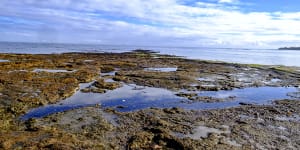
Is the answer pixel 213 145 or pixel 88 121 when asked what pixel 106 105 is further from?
pixel 213 145

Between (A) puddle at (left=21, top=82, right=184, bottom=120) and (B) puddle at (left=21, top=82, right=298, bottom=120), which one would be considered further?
(B) puddle at (left=21, top=82, right=298, bottom=120)

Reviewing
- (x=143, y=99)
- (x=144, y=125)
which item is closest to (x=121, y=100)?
(x=143, y=99)

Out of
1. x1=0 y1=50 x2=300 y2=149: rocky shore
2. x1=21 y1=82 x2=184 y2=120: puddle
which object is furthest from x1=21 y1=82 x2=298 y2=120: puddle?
x1=0 y1=50 x2=300 y2=149: rocky shore

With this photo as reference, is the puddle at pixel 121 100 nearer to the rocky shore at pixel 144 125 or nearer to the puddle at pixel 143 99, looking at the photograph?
the puddle at pixel 143 99

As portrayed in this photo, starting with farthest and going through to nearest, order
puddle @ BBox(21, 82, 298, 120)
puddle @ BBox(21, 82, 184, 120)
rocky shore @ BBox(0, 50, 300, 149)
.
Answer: puddle @ BBox(21, 82, 298, 120), puddle @ BBox(21, 82, 184, 120), rocky shore @ BBox(0, 50, 300, 149)

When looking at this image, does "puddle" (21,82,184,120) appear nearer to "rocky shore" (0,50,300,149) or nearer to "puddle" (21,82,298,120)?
"puddle" (21,82,298,120)

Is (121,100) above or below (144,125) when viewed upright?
above

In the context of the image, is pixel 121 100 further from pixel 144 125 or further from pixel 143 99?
pixel 144 125

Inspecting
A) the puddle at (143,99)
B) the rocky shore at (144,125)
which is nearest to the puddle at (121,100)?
the puddle at (143,99)

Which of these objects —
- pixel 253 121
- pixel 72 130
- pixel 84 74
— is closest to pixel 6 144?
pixel 72 130

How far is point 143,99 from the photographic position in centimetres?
2611

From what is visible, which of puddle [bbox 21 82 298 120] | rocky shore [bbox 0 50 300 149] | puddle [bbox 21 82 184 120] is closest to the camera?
rocky shore [bbox 0 50 300 149]

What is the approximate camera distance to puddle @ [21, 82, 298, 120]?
2262 centimetres

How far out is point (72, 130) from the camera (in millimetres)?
16594
